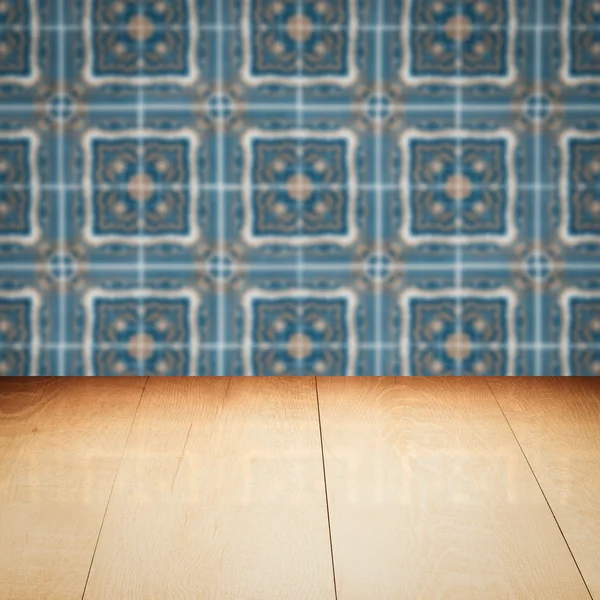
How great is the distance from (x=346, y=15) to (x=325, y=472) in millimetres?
716

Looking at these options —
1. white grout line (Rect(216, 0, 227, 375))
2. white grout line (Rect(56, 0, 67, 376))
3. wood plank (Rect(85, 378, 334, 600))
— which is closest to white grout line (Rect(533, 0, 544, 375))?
wood plank (Rect(85, 378, 334, 600))

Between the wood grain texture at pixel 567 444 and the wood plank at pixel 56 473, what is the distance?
500mm

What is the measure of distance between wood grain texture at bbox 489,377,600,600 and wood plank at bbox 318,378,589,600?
18mm

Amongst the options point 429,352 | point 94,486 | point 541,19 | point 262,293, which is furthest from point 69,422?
point 541,19

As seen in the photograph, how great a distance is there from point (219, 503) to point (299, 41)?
0.75m

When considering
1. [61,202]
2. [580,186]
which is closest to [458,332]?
[580,186]

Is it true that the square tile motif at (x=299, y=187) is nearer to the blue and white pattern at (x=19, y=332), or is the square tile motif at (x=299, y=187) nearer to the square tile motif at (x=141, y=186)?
the square tile motif at (x=141, y=186)

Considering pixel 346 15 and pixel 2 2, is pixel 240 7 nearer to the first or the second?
pixel 346 15

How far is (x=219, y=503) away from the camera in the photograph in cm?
99

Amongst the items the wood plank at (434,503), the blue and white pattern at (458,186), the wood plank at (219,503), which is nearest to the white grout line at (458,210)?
the blue and white pattern at (458,186)

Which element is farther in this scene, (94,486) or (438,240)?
(438,240)

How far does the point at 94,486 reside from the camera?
1.04m

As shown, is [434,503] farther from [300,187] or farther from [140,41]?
[140,41]

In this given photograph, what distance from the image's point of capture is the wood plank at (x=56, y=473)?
2.80 feet
